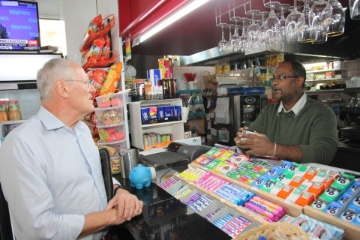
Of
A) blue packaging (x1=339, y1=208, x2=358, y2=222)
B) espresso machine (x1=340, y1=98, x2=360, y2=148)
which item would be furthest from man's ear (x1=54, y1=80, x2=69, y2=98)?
espresso machine (x1=340, y1=98, x2=360, y2=148)

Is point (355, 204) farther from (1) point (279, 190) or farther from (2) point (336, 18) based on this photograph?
(2) point (336, 18)

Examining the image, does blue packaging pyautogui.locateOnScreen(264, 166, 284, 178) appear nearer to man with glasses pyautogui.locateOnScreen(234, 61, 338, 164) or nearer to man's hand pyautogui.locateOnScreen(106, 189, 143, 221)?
man with glasses pyautogui.locateOnScreen(234, 61, 338, 164)

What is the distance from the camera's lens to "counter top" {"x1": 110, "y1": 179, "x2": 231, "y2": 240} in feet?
4.09

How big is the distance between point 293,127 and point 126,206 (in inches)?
66.6

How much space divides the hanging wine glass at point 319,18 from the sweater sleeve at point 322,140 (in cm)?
65

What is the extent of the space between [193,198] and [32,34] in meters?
3.62

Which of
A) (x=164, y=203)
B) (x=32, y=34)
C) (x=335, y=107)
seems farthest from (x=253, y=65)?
(x=164, y=203)

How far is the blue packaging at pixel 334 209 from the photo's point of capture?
1054 mm

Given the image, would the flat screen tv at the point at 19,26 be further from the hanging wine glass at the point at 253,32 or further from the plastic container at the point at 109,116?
the hanging wine glass at the point at 253,32

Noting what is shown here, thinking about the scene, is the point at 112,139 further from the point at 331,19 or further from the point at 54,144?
the point at 331,19

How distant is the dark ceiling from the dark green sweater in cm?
116

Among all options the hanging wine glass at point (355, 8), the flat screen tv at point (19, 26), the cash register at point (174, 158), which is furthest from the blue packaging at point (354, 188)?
the flat screen tv at point (19, 26)

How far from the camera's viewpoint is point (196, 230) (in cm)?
128

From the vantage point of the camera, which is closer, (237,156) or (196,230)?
(196,230)
